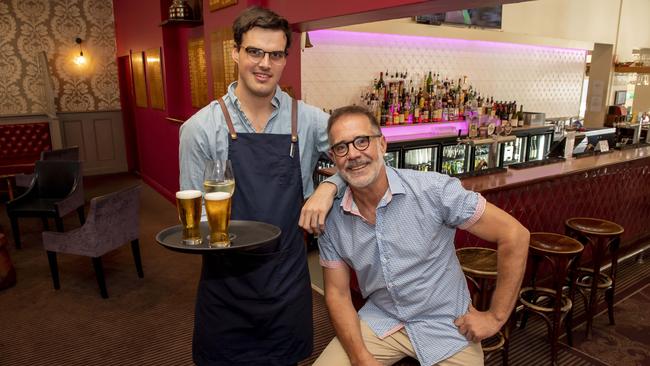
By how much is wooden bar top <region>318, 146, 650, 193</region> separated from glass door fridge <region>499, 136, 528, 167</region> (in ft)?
6.83

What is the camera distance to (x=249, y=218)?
5.43 ft

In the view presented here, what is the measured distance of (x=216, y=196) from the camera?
138cm

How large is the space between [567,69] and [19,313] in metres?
8.96

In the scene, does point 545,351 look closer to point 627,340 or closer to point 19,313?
point 627,340

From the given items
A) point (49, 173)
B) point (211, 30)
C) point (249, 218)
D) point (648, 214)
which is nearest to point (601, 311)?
point (648, 214)

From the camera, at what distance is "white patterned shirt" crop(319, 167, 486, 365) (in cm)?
172

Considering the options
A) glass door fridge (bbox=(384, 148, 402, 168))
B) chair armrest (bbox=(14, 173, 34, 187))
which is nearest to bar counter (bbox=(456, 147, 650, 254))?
glass door fridge (bbox=(384, 148, 402, 168))

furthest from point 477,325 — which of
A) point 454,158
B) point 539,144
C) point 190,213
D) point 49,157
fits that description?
point 539,144

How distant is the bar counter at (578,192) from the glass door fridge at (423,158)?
183 cm

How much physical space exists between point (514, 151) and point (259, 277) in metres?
5.86

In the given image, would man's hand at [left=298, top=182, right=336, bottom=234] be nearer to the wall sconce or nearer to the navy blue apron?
the navy blue apron

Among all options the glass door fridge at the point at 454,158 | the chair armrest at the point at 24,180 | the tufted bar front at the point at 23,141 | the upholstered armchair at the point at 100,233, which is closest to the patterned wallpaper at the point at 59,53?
the tufted bar front at the point at 23,141

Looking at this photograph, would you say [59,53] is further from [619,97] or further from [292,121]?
[619,97]

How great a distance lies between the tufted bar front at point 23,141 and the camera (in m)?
7.41
